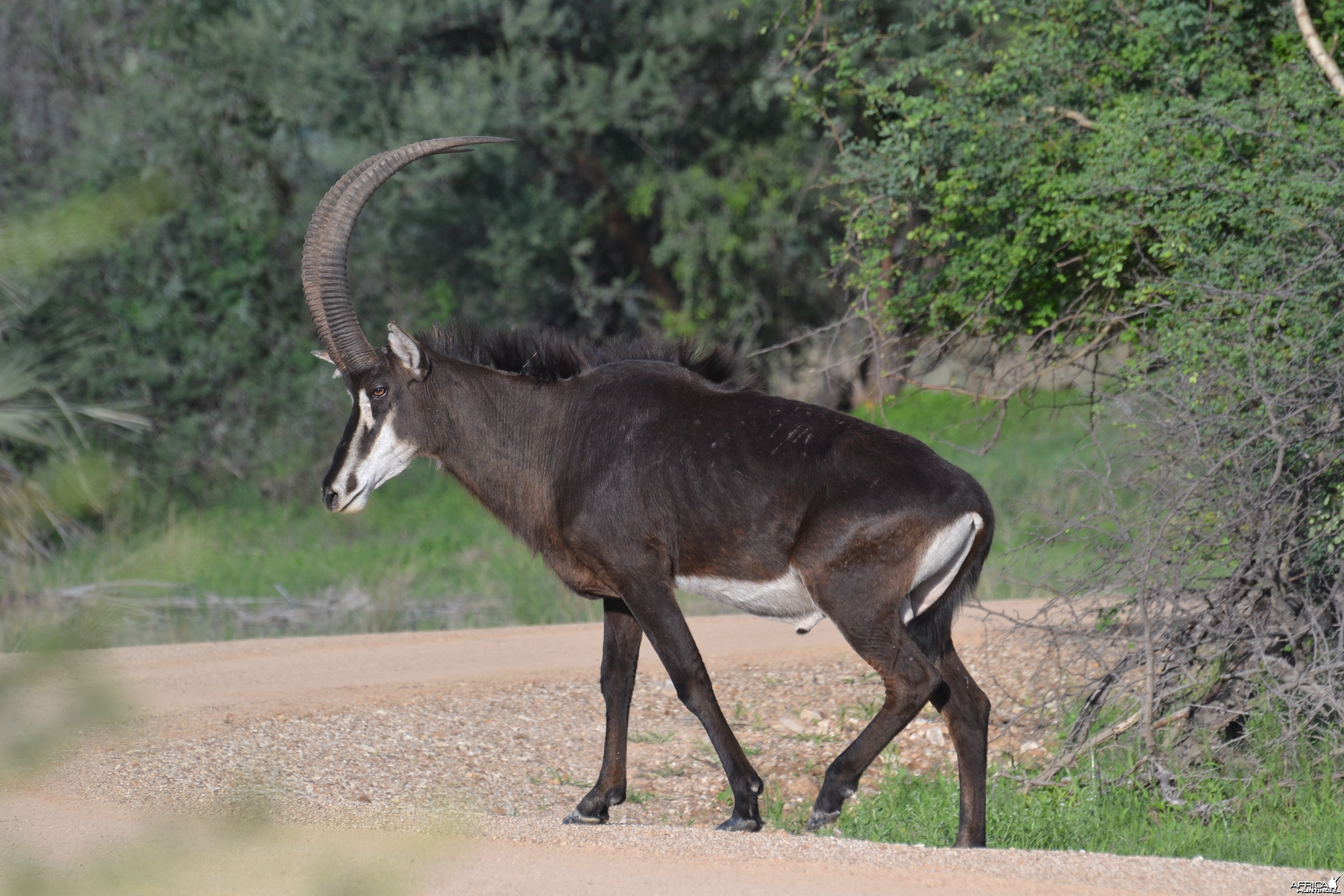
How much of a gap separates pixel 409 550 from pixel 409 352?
9290 mm

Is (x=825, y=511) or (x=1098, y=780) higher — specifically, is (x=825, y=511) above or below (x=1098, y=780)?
above

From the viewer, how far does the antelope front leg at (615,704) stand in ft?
19.4

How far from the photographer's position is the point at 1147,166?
7234mm

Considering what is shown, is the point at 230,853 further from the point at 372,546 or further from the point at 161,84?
the point at 161,84

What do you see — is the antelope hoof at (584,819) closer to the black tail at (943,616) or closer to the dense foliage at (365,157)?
the black tail at (943,616)

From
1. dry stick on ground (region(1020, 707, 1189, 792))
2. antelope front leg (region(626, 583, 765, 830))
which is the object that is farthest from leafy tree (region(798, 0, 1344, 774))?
antelope front leg (region(626, 583, 765, 830))

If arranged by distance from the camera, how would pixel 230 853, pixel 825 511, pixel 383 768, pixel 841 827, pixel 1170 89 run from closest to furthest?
pixel 230 853 < pixel 825 511 < pixel 841 827 < pixel 383 768 < pixel 1170 89

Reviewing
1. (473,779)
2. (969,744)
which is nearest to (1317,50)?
(969,744)

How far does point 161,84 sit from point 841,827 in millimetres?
14604

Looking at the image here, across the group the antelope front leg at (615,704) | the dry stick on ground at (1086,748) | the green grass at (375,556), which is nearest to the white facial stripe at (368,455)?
the antelope front leg at (615,704)

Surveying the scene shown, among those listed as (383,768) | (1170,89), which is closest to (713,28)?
(1170,89)

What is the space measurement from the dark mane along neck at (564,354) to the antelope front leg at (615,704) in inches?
44.7

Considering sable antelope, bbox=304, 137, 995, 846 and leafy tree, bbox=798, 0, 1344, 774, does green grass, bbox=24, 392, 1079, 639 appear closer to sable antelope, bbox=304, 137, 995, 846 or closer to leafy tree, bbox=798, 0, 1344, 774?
leafy tree, bbox=798, 0, 1344, 774

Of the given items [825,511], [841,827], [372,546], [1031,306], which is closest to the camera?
[825,511]
